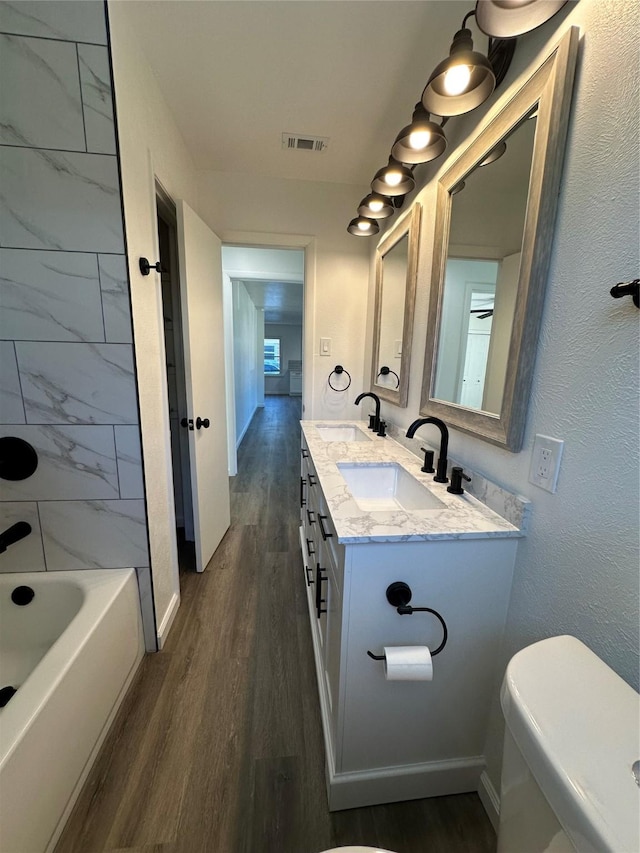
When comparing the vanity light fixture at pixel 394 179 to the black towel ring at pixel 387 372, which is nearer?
the vanity light fixture at pixel 394 179

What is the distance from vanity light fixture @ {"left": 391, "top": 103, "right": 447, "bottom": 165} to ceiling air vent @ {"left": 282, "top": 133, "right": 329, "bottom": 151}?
813mm

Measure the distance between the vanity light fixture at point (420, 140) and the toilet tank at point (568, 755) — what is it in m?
1.57

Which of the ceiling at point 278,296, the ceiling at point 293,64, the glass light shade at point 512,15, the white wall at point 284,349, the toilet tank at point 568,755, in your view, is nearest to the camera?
the toilet tank at point 568,755

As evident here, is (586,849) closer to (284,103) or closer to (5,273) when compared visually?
(5,273)

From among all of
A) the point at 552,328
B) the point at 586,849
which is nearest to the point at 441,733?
the point at 586,849

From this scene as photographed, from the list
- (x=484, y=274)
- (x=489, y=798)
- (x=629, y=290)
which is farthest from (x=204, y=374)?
(x=489, y=798)

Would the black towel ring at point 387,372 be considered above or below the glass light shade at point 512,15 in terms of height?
below

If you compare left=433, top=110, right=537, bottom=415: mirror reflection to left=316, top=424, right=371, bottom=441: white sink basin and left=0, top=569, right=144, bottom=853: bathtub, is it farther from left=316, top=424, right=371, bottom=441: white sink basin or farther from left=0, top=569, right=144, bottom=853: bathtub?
left=0, top=569, right=144, bottom=853: bathtub

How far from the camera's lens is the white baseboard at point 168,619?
1580 millimetres

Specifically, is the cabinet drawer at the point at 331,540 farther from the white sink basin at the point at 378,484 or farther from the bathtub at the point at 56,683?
the bathtub at the point at 56,683

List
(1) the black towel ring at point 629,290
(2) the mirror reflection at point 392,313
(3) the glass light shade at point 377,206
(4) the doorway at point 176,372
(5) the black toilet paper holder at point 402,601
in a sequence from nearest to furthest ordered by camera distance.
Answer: (1) the black towel ring at point 629,290 → (5) the black toilet paper holder at point 402,601 → (3) the glass light shade at point 377,206 → (2) the mirror reflection at point 392,313 → (4) the doorway at point 176,372

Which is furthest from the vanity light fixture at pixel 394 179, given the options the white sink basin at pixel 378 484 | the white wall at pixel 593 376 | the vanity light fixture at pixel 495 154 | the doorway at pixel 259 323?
the white sink basin at pixel 378 484

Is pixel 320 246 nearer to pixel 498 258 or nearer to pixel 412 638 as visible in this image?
pixel 498 258

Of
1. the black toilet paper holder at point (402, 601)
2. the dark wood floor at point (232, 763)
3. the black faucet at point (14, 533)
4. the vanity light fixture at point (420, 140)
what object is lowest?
the dark wood floor at point (232, 763)
